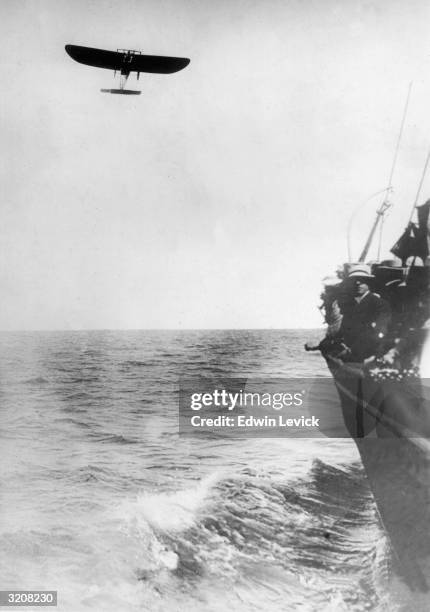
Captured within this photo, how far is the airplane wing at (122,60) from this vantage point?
304 inches

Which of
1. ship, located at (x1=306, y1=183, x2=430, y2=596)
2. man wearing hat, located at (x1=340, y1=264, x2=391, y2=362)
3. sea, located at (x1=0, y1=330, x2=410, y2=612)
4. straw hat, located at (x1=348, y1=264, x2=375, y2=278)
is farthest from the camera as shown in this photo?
straw hat, located at (x1=348, y1=264, x2=375, y2=278)

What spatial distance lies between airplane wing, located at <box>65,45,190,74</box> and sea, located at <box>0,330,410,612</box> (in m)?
7.84

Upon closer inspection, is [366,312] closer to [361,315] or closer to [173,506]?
[361,315]

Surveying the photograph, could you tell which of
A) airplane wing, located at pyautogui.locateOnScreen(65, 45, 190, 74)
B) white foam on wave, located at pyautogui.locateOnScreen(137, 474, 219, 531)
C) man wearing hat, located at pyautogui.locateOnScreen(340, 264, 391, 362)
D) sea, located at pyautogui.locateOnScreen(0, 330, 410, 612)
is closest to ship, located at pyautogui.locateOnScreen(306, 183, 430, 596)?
man wearing hat, located at pyautogui.locateOnScreen(340, 264, 391, 362)

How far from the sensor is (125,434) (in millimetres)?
12445

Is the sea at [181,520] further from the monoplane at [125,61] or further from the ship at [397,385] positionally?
the monoplane at [125,61]

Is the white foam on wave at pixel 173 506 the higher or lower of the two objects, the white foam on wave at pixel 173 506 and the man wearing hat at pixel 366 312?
the lower

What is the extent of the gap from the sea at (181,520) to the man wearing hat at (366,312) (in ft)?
10.2

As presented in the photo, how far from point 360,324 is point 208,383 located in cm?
327

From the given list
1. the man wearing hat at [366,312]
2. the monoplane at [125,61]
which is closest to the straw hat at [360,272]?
the man wearing hat at [366,312]

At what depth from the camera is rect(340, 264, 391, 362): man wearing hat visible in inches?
335

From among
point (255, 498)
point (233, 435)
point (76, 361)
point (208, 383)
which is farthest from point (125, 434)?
point (76, 361)

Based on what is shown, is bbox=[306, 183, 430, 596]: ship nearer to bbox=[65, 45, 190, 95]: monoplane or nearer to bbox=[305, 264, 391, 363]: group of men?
bbox=[305, 264, 391, 363]: group of men

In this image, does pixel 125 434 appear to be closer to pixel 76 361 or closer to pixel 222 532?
pixel 222 532
